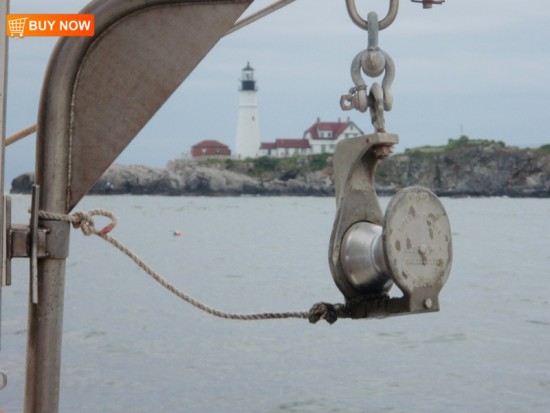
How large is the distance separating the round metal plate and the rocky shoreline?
111612 mm

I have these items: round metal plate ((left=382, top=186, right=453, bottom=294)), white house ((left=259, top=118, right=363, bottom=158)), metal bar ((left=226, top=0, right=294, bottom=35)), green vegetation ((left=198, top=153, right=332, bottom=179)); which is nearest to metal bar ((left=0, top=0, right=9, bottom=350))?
metal bar ((left=226, top=0, right=294, bottom=35))

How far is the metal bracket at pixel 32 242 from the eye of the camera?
2988 millimetres

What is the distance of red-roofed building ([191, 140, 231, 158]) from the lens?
131 metres

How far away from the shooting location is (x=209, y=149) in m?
132

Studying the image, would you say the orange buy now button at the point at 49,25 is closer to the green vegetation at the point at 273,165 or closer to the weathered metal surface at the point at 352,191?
the weathered metal surface at the point at 352,191

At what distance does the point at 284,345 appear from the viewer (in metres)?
20.6

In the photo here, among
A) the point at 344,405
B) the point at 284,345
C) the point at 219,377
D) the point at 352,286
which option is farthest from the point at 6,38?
the point at 284,345

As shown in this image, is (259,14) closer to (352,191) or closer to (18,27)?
(352,191)

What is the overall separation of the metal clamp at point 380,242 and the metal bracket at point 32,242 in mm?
1010

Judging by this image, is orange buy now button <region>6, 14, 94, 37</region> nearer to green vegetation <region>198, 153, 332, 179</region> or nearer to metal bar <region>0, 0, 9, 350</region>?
metal bar <region>0, 0, 9, 350</region>

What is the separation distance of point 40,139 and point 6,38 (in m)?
0.37

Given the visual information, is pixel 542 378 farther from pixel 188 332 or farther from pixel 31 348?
pixel 31 348

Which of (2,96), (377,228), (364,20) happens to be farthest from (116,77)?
(377,228)

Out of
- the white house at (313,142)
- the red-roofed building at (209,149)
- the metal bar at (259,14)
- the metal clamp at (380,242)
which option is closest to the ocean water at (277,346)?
the metal bar at (259,14)
